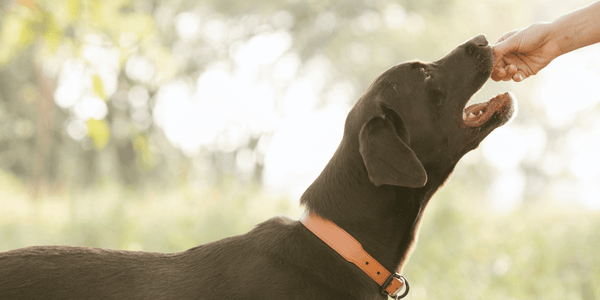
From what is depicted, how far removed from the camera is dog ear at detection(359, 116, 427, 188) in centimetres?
239

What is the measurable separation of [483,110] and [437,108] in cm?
34

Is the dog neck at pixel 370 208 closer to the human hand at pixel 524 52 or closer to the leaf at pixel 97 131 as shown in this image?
the human hand at pixel 524 52

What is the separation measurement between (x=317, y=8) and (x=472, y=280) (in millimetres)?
9742

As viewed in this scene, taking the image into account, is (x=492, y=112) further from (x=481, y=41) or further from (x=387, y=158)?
(x=387, y=158)

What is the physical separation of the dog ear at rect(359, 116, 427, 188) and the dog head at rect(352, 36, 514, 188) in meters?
0.02

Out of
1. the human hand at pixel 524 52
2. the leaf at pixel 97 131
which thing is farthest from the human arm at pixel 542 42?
the leaf at pixel 97 131

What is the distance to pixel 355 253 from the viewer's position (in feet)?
8.18

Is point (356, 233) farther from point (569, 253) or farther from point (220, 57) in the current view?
point (220, 57)

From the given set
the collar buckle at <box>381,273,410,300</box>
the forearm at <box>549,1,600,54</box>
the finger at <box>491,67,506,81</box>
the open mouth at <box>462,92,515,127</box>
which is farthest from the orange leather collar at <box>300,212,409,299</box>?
the forearm at <box>549,1,600,54</box>

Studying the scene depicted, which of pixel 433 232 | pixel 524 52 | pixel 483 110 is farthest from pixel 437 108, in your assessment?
pixel 433 232

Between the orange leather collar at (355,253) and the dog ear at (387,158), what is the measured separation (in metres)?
0.35

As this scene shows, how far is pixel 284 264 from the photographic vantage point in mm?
2445

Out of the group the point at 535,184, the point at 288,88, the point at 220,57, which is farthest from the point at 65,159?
the point at 535,184

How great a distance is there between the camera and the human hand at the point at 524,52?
124 inches
